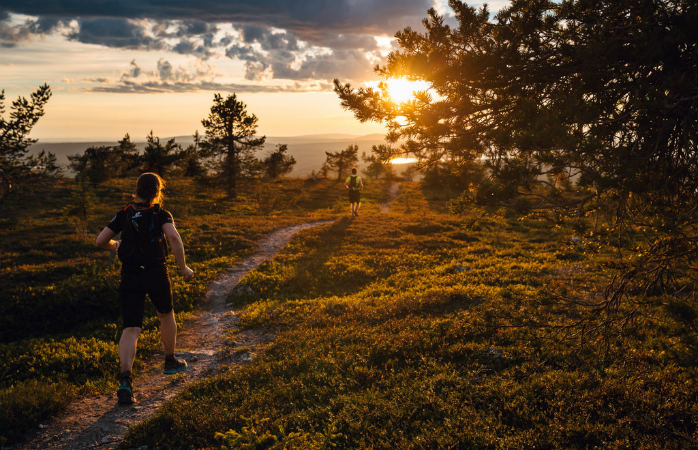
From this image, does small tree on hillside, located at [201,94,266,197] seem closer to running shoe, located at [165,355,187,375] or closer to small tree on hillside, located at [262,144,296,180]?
small tree on hillside, located at [262,144,296,180]

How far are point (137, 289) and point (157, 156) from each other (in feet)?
122

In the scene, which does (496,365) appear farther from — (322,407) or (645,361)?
(322,407)

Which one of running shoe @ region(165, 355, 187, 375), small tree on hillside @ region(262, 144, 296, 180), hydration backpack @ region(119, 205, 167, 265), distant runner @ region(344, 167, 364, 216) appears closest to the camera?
hydration backpack @ region(119, 205, 167, 265)

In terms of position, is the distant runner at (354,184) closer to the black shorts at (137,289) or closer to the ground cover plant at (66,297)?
the ground cover plant at (66,297)

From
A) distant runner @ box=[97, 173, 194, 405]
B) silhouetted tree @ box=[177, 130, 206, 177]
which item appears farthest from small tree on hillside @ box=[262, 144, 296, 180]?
distant runner @ box=[97, 173, 194, 405]

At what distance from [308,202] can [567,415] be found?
36.0 metres

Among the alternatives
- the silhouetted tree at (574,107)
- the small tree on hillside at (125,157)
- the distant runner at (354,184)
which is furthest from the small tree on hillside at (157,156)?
the silhouetted tree at (574,107)

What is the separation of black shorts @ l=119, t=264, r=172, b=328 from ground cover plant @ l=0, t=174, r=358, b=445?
175 cm

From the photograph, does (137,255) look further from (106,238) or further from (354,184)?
(354,184)

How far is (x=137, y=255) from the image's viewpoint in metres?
6.11

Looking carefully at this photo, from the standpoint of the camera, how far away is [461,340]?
7.64m

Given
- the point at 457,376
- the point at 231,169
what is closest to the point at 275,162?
the point at 231,169

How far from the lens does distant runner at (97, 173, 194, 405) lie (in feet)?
20.0

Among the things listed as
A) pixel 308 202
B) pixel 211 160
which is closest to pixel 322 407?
pixel 308 202
